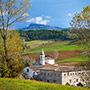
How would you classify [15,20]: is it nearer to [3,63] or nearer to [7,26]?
[7,26]

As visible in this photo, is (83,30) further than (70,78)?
No

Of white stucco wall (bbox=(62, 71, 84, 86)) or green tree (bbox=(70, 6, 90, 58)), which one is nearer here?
green tree (bbox=(70, 6, 90, 58))

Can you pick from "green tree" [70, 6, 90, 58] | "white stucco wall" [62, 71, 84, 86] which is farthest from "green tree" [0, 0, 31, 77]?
"white stucco wall" [62, 71, 84, 86]

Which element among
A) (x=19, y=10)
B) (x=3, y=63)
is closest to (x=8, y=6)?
(x=19, y=10)

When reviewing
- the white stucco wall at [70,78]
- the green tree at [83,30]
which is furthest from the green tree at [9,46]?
the white stucco wall at [70,78]

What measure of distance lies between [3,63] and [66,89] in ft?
22.0

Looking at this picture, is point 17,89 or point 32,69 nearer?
point 17,89

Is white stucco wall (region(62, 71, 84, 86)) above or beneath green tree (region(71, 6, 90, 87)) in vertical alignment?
beneath

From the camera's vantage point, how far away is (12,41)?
54.4ft

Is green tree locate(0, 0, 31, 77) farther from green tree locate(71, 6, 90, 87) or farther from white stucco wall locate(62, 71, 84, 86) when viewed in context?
white stucco wall locate(62, 71, 84, 86)

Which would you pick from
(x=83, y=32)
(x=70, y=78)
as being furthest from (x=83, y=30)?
(x=70, y=78)

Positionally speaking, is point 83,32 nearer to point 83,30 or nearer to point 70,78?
point 83,30

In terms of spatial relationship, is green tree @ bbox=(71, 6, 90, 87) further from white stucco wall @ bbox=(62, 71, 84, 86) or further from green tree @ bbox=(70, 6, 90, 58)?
white stucco wall @ bbox=(62, 71, 84, 86)

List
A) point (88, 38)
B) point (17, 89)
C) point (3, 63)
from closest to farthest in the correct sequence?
point (17, 89)
point (3, 63)
point (88, 38)
